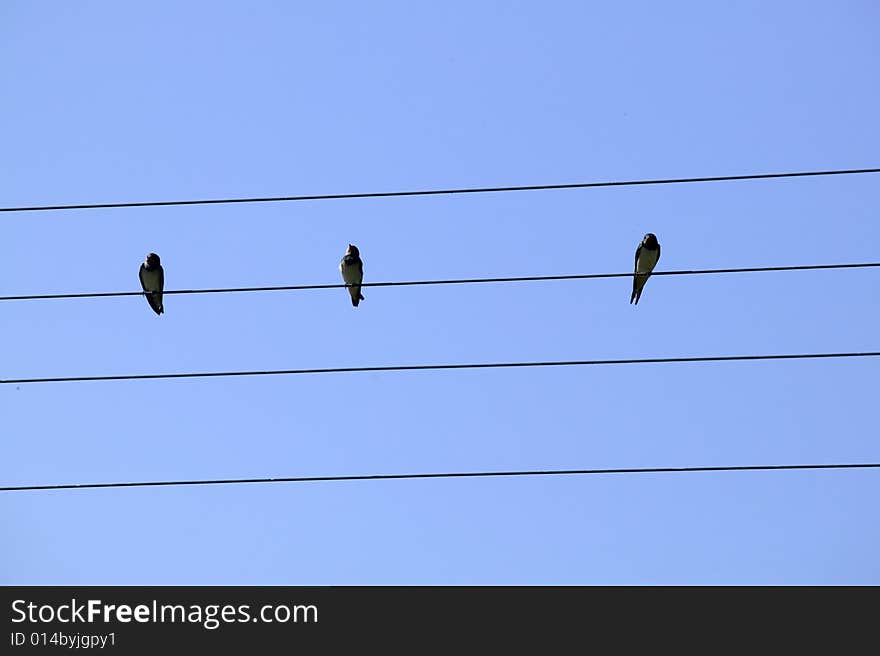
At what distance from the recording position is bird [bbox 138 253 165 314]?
15.5 m

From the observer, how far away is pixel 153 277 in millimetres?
15539

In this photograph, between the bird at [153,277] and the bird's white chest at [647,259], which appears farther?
the bird at [153,277]

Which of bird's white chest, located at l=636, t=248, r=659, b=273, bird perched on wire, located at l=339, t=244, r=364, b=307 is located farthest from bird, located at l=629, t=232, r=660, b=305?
bird perched on wire, located at l=339, t=244, r=364, b=307

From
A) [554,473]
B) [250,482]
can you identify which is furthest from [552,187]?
[250,482]

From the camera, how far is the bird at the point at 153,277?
15492 millimetres

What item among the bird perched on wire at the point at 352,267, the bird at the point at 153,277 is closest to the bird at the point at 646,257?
the bird perched on wire at the point at 352,267

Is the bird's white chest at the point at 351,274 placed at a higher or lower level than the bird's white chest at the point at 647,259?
higher

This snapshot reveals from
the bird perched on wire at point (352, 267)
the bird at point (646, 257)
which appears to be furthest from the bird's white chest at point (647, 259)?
the bird perched on wire at point (352, 267)

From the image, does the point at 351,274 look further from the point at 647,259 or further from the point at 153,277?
the point at 647,259

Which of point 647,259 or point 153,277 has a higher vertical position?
point 153,277

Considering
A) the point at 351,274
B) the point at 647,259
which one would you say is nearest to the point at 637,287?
the point at 647,259

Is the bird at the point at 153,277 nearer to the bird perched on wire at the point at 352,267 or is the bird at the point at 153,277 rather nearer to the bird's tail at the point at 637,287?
the bird perched on wire at the point at 352,267
